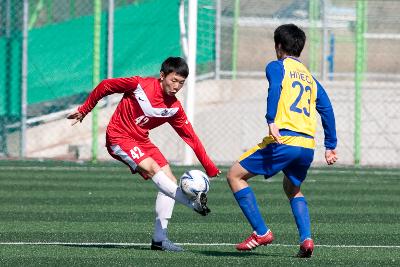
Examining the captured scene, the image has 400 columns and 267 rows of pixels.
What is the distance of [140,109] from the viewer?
29.0 ft

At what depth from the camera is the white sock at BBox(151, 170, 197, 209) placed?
8.52 meters

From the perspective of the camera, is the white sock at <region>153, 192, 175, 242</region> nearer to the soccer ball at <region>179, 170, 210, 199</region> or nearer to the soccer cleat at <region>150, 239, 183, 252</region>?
the soccer cleat at <region>150, 239, 183, 252</region>

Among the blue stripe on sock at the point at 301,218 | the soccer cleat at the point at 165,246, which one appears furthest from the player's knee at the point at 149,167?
the blue stripe on sock at the point at 301,218

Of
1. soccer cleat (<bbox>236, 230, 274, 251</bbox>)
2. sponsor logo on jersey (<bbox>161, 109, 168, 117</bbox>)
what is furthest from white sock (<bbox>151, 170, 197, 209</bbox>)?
soccer cleat (<bbox>236, 230, 274, 251</bbox>)

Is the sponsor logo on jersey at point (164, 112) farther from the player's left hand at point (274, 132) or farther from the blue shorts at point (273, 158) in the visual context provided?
the player's left hand at point (274, 132)

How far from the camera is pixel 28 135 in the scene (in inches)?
722

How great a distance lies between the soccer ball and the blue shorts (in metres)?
0.41

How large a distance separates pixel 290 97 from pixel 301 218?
0.79 m

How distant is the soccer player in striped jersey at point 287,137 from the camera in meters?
7.98

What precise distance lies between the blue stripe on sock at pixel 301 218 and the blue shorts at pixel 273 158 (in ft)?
0.82

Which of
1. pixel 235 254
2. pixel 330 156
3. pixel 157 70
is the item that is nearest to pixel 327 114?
pixel 330 156

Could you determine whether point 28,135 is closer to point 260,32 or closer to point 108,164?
point 108,164

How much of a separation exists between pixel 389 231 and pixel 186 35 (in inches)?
324

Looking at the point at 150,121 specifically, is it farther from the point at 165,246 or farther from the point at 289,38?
the point at 289,38
